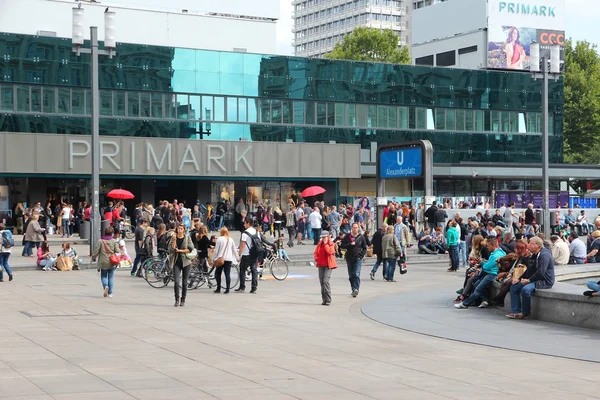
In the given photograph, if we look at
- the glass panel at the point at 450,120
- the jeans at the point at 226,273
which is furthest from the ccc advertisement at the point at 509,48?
the jeans at the point at 226,273

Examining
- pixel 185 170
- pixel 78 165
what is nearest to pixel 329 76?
pixel 185 170

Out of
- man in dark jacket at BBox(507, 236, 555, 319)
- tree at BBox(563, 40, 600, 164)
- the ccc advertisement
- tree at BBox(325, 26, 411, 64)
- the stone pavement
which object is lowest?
the stone pavement

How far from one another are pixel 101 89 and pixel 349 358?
130 feet

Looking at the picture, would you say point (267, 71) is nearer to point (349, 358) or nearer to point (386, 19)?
point (349, 358)

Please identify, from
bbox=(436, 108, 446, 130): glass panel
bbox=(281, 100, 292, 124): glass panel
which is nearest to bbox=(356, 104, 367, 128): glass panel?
bbox=(281, 100, 292, 124): glass panel

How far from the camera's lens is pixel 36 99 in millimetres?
48688

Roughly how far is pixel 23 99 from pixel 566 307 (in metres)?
37.2

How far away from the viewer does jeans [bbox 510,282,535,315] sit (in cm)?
1734

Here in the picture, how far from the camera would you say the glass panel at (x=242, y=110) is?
2136 inches

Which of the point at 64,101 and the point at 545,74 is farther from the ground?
the point at 64,101

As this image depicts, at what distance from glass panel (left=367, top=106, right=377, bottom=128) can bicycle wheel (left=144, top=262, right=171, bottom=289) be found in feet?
116

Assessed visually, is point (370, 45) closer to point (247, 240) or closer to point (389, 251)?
point (389, 251)

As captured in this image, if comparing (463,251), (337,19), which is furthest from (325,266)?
(337,19)

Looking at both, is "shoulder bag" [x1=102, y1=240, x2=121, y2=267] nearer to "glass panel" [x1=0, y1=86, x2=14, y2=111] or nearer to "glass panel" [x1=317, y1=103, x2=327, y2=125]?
"glass panel" [x1=0, y1=86, x2=14, y2=111]
